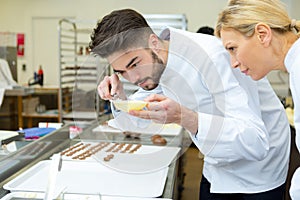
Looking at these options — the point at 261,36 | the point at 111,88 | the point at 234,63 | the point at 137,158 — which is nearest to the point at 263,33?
the point at 261,36

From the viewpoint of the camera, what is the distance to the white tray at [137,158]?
124 cm

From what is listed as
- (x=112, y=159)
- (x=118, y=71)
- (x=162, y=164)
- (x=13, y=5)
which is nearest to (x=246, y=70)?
(x=118, y=71)

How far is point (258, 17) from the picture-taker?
2.94 feet

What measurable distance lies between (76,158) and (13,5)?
197 inches

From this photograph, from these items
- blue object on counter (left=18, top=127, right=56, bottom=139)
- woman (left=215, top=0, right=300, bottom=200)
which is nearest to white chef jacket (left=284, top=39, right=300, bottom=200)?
woman (left=215, top=0, right=300, bottom=200)

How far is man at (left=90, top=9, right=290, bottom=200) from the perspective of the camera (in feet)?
3.11

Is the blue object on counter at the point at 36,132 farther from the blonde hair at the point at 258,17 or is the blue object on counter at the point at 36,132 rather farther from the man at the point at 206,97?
the blonde hair at the point at 258,17

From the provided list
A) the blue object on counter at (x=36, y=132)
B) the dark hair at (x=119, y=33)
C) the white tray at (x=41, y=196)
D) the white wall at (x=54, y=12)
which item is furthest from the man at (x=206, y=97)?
the white wall at (x=54, y=12)

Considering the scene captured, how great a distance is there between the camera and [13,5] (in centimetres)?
564

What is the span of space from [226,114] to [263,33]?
0.80 ft

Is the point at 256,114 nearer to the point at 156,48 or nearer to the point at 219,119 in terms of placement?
the point at 219,119

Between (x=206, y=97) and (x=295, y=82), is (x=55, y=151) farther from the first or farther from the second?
(x=295, y=82)

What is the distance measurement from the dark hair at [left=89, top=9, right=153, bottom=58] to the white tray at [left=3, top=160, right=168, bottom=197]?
432mm

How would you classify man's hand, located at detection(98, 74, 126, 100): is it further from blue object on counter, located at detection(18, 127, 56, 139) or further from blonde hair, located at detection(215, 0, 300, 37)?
blue object on counter, located at detection(18, 127, 56, 139)
